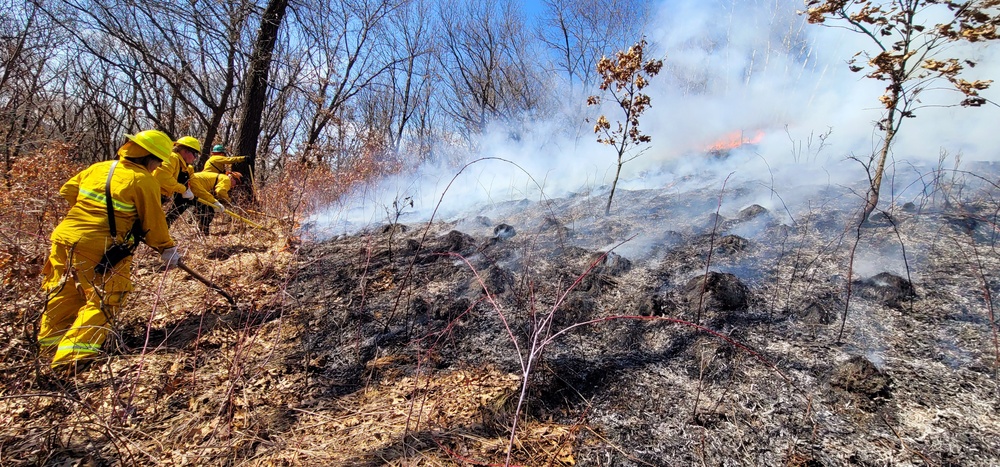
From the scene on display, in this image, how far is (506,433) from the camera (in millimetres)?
2070

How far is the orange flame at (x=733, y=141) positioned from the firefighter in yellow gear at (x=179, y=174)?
33.6ft

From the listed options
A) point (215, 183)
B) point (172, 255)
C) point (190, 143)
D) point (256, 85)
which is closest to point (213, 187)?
point (215, 183)

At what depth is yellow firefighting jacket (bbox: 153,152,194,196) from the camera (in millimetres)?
4398

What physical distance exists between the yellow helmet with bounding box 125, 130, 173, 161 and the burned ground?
1.39 m

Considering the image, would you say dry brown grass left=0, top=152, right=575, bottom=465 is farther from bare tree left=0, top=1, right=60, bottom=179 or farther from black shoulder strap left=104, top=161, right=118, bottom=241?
bare tree left=0, top=1, right=60, bottom=179

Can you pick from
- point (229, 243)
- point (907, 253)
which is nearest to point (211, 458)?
point (229, 243)

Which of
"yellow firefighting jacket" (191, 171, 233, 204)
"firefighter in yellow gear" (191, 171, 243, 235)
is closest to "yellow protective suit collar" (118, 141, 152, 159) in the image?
"yellow firefighting jacket" (191, 171, 233, 204)

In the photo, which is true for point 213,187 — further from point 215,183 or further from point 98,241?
point 98,241

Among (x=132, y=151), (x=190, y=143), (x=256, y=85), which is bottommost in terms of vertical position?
(x=132, y=151)

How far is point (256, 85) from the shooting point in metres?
7.08

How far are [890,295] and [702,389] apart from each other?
1754mm

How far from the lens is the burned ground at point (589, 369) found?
191 cm

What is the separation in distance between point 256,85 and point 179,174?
9.01ft

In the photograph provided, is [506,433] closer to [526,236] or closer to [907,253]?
[526,236]
